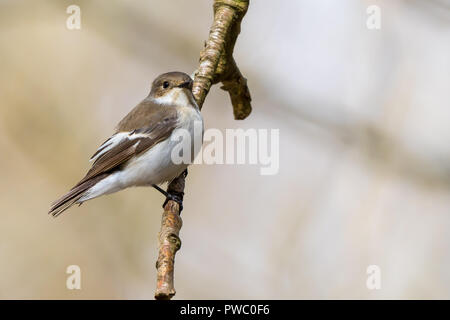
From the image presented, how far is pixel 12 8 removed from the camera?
529 centimetres

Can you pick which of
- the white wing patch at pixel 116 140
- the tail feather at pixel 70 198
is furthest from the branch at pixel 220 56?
the tail feather at pixel 70 198

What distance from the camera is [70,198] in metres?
3.97

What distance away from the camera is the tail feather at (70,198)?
392 centimetres

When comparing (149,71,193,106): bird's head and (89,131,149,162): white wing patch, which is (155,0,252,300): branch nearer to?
(149,71,193,106): bird's head

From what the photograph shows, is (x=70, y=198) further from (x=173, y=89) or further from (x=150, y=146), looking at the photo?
(x=173, y=89)

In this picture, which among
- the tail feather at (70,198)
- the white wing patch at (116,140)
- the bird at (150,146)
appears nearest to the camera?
the tail feather at (70,198)

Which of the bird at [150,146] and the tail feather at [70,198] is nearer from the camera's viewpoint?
the tail feather at [70,198]

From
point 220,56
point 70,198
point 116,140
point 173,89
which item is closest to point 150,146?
point 116,140

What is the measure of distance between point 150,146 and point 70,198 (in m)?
0.69

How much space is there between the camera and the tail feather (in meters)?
3.92

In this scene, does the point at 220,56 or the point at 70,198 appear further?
the point at 220,56

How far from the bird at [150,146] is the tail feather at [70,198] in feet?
0.07

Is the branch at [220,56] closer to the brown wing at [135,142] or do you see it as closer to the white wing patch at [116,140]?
the brown wing at [135,142]

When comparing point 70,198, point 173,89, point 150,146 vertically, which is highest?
point 173,89
